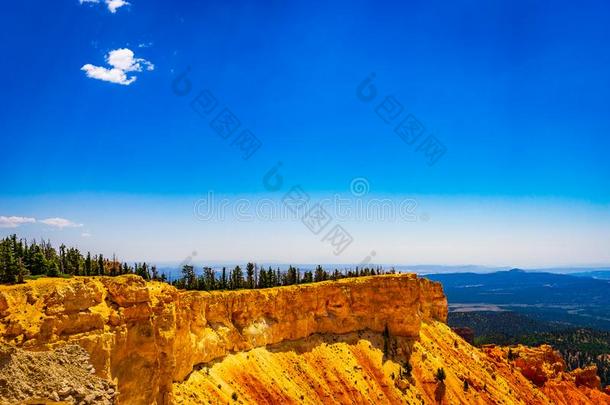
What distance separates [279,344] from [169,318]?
93.9 feet

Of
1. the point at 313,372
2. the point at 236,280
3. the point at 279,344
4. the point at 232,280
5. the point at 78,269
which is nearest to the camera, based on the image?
the point at 78,269

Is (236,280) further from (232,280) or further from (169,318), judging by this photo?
(169,318)

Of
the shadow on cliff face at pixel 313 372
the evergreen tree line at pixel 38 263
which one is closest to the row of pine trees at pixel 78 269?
the evergreen tree line at pixel 38 263

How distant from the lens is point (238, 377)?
61312 mm

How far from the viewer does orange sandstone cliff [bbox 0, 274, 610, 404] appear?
3612cm

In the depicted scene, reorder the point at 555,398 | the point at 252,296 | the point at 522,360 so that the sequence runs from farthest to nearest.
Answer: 1. the point at 522,360
2. the point at 555,398
3. the point at 252,296

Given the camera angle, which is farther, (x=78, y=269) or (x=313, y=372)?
(x=313, y=372)

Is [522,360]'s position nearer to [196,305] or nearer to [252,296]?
[252,296]

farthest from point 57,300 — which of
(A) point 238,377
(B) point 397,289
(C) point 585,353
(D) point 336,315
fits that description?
(C) point 585,353

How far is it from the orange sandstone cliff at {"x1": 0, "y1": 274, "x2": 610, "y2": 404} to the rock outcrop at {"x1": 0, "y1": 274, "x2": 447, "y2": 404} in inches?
4.3

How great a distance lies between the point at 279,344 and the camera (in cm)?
7225

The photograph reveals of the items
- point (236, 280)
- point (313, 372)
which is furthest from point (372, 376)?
point (236, 280)

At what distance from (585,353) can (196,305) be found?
153 m

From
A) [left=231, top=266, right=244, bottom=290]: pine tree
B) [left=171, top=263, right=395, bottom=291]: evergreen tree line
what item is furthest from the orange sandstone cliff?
[left=171, top=263, right=395, bottom=291]: evergreen tree line
